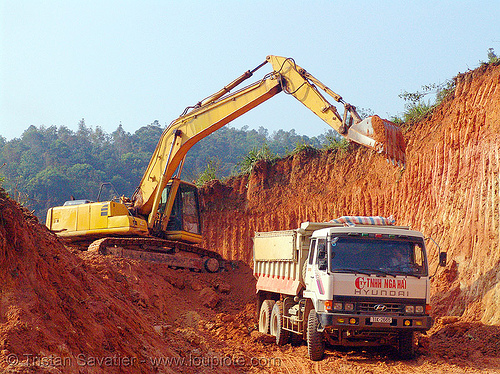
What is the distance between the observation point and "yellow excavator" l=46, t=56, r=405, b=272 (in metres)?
16.2

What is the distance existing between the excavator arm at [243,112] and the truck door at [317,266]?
3427 mm

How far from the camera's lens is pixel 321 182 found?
2350 cm

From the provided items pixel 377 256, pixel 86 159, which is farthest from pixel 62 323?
pixel 86 159

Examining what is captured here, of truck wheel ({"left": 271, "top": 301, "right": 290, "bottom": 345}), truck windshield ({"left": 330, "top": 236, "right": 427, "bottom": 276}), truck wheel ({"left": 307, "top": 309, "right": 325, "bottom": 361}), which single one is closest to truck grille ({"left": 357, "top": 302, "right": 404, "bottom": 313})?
truck windshield ({"left": 330, "top": 236, "right": 427, "bottom": 276})

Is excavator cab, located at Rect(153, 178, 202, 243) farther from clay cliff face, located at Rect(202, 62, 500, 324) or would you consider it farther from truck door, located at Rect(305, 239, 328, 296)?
truck door, located at Rect(305, 239, 328, 296)

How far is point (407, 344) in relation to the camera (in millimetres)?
10453

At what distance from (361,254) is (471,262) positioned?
5225mm

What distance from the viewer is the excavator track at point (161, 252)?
16.7 metres

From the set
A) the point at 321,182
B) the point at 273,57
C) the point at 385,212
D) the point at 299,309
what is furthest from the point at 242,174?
the point at 299,309

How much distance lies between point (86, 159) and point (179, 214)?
50459 mm

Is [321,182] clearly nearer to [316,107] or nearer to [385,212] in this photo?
[385,212]

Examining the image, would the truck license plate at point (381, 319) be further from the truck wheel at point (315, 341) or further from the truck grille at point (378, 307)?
the truck wheel at point (315, 341)

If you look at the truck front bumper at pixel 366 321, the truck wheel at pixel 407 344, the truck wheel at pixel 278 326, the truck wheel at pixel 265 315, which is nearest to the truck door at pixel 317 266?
the truck front bumper at pixel 366 321

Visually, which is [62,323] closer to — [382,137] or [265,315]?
[265,315]
